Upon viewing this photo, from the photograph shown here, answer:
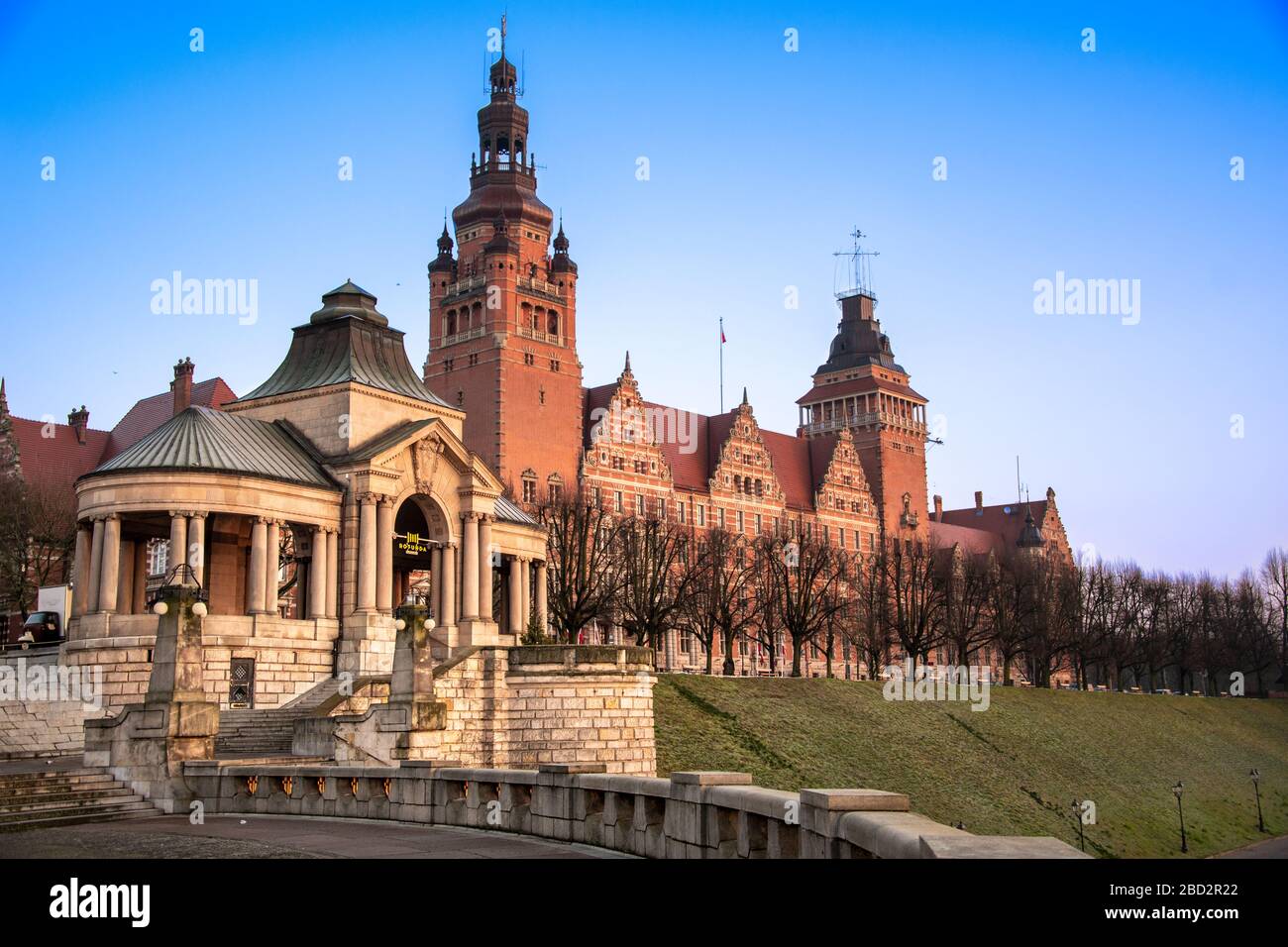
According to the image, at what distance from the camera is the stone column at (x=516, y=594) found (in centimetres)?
5666

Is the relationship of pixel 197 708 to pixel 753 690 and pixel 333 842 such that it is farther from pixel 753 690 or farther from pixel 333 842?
pixel 753 690

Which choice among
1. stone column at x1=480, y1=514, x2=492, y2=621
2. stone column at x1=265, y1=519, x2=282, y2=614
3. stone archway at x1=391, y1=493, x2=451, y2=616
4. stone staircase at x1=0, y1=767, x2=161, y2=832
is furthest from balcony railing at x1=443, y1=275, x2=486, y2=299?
stone staircase at x1=0, y1=767, x2=161, y2=832

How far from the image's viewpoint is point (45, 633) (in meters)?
51.2

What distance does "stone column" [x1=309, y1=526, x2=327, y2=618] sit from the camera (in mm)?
47312

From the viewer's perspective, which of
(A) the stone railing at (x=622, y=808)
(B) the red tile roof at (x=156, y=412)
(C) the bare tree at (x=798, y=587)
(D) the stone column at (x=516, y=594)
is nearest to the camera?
(A) the stone railing at (x=622, y=808)

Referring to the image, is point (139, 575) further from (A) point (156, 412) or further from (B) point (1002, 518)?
(B) point (1002, 518)

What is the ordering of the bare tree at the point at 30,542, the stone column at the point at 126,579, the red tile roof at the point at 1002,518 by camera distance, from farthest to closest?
the red tile roof at the point at 1002,518 → the bare tree at the point at 30,542 → the stone column at the point at 126,579

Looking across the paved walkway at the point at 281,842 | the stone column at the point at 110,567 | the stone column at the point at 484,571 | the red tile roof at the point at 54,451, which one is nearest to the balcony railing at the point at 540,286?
the red tile roof at the point at 54,451

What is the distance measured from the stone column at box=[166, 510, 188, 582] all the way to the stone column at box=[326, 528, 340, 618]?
17.4 ft

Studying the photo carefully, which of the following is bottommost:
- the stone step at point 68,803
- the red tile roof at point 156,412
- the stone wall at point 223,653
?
the stone step at point 68,803

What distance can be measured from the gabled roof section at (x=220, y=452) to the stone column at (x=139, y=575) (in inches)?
171

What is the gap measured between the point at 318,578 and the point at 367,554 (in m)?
1.86

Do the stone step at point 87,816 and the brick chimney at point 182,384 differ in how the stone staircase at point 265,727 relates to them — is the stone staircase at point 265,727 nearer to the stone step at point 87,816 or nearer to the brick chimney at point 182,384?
the stone step at point 87,816

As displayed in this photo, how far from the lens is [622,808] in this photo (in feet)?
59.5
